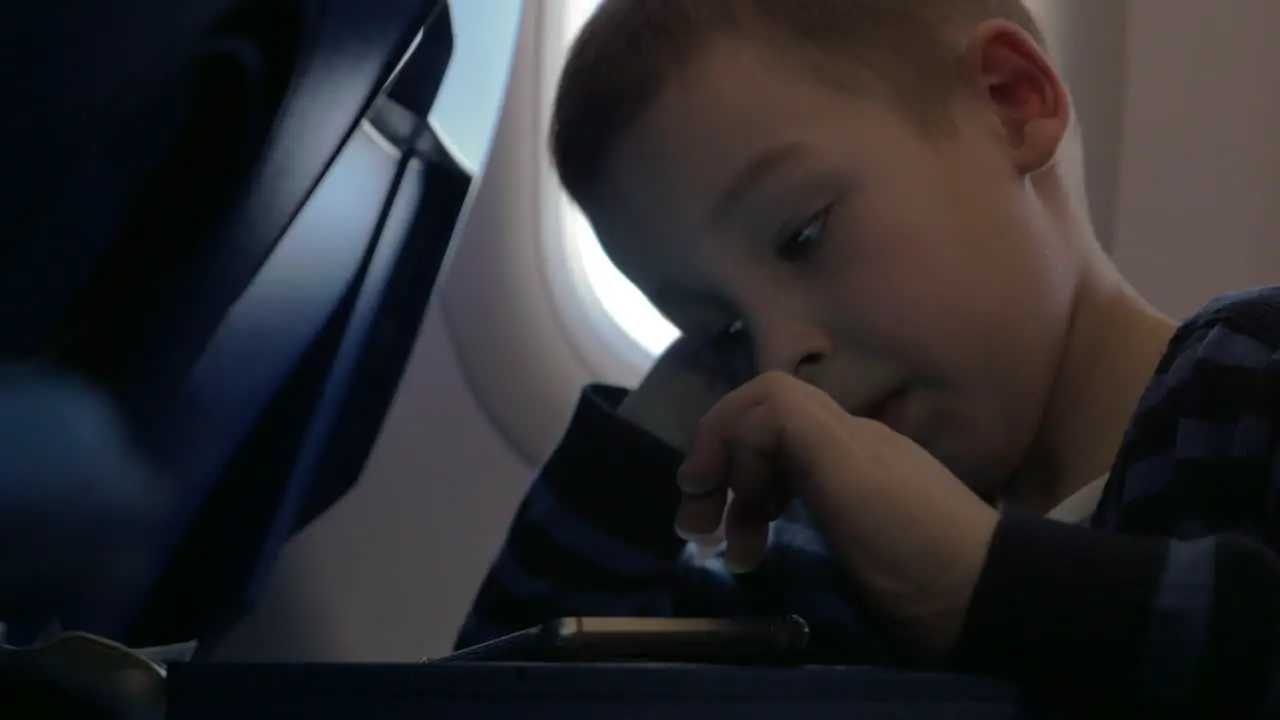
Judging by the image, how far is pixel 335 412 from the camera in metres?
0.62

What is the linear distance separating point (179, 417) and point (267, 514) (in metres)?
0.11

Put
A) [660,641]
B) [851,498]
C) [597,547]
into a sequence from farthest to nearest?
[597,547]
[851,498]
[660,641]

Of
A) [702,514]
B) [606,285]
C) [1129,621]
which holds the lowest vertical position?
[606,285]

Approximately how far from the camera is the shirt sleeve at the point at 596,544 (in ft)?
2.25

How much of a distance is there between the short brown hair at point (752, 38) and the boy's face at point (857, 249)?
2 centimetres

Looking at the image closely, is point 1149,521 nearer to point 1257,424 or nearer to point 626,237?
point 1257,424

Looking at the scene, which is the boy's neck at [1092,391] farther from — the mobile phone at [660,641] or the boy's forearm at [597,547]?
the mobile phone at [660,641]

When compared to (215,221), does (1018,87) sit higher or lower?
higher

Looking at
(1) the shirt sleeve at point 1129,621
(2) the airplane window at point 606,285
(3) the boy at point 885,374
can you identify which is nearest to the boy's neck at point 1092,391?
(3) the boy at point 885,374

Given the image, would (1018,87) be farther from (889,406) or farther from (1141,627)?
(1141,627)

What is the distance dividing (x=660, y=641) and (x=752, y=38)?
1.29ft

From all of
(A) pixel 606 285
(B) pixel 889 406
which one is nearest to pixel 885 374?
(B) pixel 889 406

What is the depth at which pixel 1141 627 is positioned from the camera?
351mm

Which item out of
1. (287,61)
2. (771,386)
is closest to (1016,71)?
(771,386)
